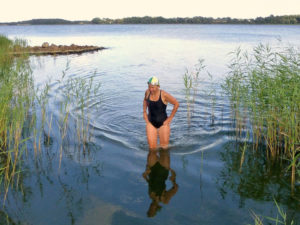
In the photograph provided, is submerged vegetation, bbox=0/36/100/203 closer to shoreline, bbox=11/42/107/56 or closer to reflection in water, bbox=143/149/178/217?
reflection in water, bbox=143/149/178/217

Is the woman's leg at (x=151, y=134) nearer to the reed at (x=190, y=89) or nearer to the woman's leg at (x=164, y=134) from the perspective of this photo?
the woman's leg at (x=164, y=134)

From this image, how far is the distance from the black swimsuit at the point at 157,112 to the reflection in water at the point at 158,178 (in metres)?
0.85

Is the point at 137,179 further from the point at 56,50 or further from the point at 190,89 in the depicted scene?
the point at 56,50

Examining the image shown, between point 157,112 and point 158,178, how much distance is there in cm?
193

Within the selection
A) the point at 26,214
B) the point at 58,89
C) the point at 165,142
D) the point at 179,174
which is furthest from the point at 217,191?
the point at 58,89

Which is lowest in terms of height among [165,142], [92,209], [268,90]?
[92,209]

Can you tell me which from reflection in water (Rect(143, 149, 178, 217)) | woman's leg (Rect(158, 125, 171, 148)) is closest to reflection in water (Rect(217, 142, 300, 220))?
reflection in water (Rect(143, 149, 178, 217))

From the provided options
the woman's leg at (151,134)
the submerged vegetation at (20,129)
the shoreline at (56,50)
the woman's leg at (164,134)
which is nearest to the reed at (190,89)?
the woman's leg at (164,134)

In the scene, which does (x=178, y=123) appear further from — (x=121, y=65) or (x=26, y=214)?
(x=121, y=65)

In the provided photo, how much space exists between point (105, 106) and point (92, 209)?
26.7ft

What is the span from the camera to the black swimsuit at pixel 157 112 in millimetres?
8238

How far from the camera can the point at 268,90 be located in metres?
7.61

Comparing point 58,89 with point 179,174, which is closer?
point 179,174

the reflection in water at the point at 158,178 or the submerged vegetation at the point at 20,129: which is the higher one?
the submerged vegetation at the point at 20,129
